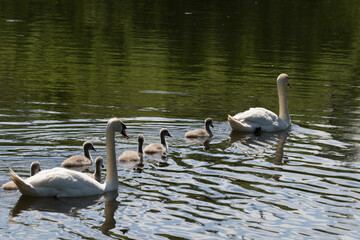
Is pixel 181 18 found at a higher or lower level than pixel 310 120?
higher

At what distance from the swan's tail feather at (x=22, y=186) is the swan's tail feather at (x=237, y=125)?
775cm

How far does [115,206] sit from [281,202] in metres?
2.90

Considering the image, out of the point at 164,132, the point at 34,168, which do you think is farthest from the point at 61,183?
the point at 164,132

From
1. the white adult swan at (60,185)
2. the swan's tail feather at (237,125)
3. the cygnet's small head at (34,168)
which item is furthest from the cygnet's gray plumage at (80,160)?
the swan's tail feather at (237,125)

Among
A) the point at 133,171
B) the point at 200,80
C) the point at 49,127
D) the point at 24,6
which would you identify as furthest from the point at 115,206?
the point at 24,6

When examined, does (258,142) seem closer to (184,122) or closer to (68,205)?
(184,122)

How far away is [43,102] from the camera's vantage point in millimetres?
22406

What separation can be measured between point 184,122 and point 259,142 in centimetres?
244

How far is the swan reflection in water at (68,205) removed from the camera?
11.9 m

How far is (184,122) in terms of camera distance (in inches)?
798

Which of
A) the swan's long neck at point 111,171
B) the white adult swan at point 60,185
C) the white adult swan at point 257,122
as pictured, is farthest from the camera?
the white adult swan at point 257,122

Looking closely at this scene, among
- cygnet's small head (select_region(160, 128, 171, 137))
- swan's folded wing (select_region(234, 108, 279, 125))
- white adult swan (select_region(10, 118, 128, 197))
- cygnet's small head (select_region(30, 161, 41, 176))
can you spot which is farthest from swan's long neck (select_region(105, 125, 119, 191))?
swan's folded wing (select_region(234, 108, 279, 125))

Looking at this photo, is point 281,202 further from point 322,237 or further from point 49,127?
point 49,127

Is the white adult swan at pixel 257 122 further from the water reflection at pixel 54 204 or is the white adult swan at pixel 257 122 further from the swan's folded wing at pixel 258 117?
the water reflection at pixel 54 204
